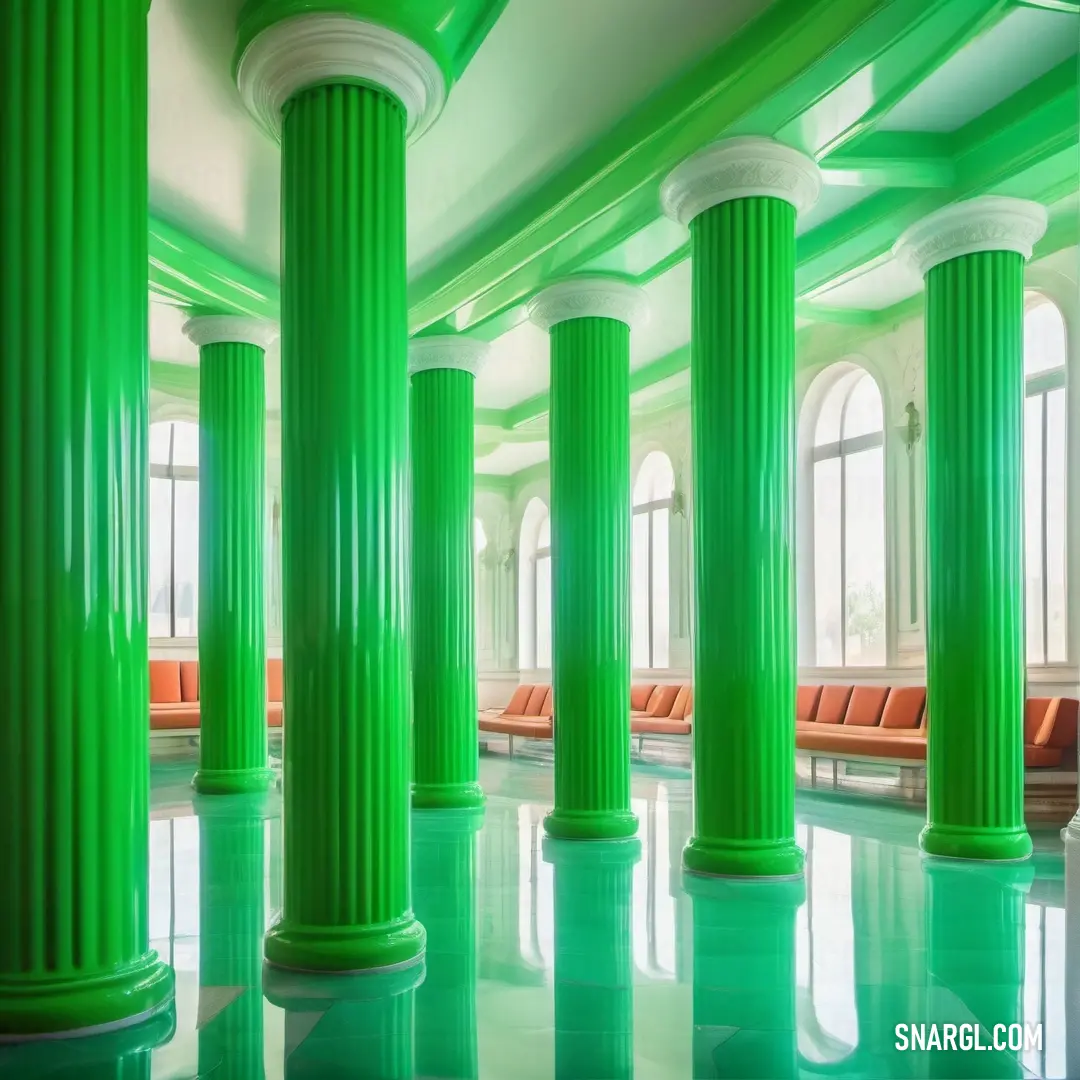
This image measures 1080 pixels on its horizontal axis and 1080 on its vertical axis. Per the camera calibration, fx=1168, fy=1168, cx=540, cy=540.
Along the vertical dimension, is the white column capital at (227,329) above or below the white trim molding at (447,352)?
above

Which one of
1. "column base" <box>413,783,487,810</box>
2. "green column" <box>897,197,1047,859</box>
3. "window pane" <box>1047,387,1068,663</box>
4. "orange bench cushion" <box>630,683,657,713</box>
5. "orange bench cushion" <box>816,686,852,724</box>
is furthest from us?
"orange bench cushion" <box>630,683,657,713</box>

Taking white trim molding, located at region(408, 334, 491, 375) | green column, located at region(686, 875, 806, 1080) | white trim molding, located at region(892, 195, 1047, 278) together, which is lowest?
green column, located at region(686, 875, 806, 1080)

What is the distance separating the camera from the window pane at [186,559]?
2025 cm

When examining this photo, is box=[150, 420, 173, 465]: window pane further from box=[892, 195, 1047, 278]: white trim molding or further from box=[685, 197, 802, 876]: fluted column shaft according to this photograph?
box=[892, 195, 1047, 278]: white trim molding

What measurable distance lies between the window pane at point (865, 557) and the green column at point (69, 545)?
1136cm

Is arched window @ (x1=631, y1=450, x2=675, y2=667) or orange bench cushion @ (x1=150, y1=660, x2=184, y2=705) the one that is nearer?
orange bench cushion @ (x1=150, y1=660, x2=184, y2=705)

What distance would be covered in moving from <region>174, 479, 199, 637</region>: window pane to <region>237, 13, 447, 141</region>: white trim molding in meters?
14.6

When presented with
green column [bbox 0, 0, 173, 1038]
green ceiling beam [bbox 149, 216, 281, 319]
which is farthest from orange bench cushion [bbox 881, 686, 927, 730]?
green column [bbox 0, 0, 173, 1038]

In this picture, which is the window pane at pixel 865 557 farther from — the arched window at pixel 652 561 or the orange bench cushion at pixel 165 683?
the orange bench cushion at pixel 165 683

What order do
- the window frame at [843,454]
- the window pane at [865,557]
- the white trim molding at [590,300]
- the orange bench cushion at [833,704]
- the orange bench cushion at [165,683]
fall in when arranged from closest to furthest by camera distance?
the white trim molding at [590,300] → the orange bench cushion at [833,704] → the window pane at [865,557] → the window frame at [843,454] → the orange bench cushion at [165,683]

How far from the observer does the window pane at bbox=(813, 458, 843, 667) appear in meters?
15.5

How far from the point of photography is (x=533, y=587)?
23.9 m

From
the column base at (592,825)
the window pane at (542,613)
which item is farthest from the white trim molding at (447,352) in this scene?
the window pane at (542,613)

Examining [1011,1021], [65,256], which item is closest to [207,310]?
[65,256]
